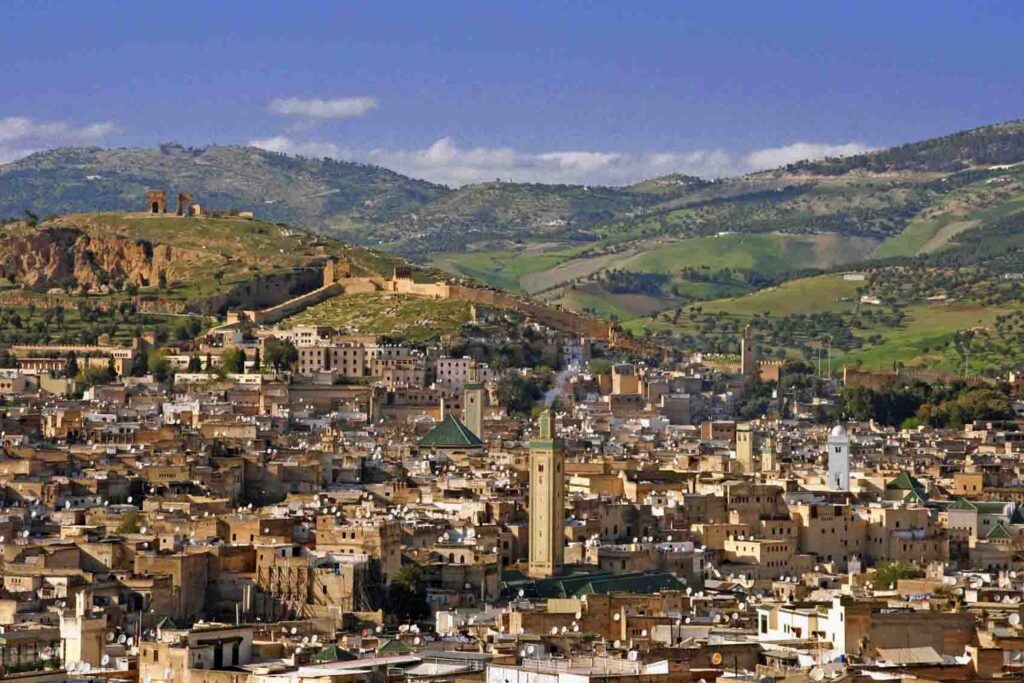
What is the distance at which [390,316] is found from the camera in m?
122

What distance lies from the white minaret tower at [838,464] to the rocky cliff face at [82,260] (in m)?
54.3

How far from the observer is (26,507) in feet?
233

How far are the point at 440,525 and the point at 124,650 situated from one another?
19.7 m

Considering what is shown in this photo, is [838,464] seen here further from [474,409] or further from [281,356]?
[281,356]

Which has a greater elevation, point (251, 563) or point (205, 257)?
point (205, 257)

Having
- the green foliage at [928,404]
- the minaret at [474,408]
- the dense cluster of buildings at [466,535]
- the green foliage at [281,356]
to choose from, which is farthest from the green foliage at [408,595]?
the green foliage at [928,404]

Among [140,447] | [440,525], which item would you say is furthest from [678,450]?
[440,525]

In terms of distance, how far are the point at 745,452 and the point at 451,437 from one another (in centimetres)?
783

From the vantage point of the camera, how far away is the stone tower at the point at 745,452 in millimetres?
85875

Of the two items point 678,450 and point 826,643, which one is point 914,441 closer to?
point 678,450

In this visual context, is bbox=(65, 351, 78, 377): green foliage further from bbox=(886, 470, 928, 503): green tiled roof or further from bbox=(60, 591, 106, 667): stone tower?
bbox=(60, 591, 106, 667): stone tower

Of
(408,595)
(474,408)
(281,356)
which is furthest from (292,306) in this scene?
(408,595)

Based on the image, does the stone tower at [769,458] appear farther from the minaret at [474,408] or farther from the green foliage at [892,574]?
the green foliage at [892,574]

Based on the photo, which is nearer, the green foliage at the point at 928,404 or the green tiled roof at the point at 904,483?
the green tiled roof at the point at 904,483
